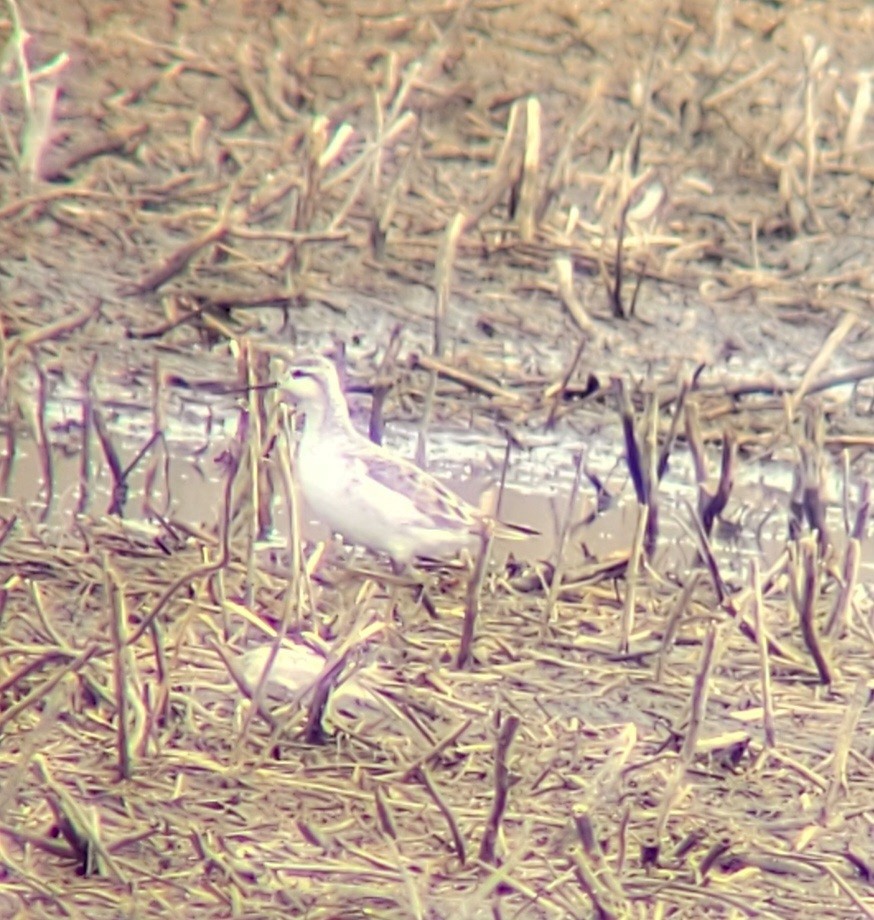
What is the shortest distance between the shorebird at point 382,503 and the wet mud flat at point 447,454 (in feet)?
0.28

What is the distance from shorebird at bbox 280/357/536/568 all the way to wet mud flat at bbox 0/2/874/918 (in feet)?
0.28

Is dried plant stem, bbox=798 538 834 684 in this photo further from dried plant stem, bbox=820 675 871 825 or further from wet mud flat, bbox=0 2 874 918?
dried plant stem, bbox=820 675 871 825

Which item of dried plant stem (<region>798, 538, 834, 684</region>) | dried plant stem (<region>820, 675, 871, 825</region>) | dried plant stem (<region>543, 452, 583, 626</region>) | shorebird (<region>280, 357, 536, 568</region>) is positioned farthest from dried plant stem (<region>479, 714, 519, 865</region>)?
shorebird (<region>280, 357, 536, 568</region>)

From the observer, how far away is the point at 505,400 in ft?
22.6

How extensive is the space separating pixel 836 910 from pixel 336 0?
634cm

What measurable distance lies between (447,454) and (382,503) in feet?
3.39

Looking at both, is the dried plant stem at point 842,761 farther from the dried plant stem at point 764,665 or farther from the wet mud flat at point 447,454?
the dried plant stem at point 764,665

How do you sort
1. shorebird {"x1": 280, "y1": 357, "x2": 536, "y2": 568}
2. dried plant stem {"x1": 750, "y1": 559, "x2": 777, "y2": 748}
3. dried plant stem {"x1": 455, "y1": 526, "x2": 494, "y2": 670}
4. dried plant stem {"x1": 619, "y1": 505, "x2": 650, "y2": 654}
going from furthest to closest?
shorebird {"x1": 280, "y1": 357, "x2": 536, "y2": 568} → dried plant stem {"x1": 619, "y1": 505, "x2": 650, "y2": 654} → dried plant stem {"x1": 455, "y1": 526, "x2": 494, "y2": 670} → dried plant stem {"x1": 750, "y1": 559, "x2": 777, "y2": 748}

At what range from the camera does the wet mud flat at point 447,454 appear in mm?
4293

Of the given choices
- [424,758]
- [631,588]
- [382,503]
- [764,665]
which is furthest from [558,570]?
[424,758]

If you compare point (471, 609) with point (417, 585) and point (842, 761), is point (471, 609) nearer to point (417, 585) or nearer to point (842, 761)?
point (417, 585)

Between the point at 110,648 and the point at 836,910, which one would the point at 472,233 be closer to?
the point at 110,648

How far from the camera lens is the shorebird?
554 cm

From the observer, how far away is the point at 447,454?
6.56 metres
